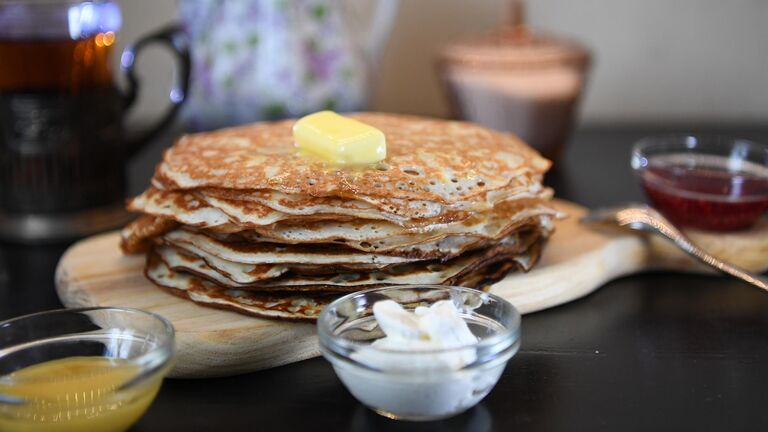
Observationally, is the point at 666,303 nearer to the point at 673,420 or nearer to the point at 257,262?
the point at 673,420

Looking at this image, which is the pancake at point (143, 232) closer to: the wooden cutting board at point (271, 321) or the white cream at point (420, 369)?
the wooden cutting board at point (271, 321)

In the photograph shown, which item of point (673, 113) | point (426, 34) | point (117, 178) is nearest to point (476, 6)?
point (426, 34)

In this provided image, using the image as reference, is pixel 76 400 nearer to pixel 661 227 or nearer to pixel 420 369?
pixel 420 369

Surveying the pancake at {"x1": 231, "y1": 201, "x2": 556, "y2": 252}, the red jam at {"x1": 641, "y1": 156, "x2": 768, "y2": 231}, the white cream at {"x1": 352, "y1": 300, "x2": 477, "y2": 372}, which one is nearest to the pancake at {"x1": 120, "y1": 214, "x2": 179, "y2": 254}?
the pancake at {"x1": 231, "y1": 201, "x2": 556, "y2": 252}

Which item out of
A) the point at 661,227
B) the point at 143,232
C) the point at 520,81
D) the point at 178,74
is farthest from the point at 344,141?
the point at 520,81

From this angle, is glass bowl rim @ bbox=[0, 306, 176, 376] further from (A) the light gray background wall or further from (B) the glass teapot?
(A) the light gray background wall

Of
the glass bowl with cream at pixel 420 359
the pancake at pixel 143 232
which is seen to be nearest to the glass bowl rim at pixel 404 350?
the glass bowl with cream at pixel 420 359
